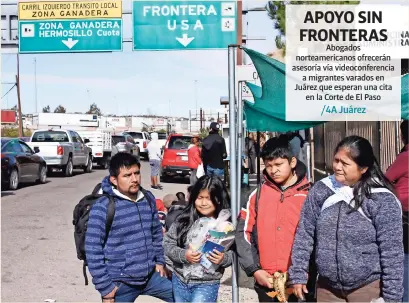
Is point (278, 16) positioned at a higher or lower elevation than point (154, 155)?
higher

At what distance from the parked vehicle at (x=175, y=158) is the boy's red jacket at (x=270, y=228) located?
17.2m

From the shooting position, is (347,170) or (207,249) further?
(207,249)

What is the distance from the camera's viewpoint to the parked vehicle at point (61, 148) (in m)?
22.7

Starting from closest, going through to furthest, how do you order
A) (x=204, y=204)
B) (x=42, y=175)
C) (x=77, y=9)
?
1. (x=204, y=204)
2. (x=77, y=9)
3. (x=42, y=175)

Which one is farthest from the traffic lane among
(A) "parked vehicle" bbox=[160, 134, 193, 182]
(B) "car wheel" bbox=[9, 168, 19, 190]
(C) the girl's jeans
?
(A) "parked vehicle" bbox=[160, 134, 193, 182]

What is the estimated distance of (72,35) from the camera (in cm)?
1555

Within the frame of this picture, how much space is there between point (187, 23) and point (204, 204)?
33.0ft

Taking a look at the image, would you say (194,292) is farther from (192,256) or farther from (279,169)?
(279,169)

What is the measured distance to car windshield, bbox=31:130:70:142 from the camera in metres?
24.1

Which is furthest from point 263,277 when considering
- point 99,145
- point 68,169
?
point 99,145

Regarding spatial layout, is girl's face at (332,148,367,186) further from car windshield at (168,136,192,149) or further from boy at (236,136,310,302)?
car windshield at (168,136,192,149)

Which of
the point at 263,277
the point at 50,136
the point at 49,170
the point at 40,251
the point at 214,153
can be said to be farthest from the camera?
the point at 49,170

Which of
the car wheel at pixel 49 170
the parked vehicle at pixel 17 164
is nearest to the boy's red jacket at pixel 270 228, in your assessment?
the parked vehicle at pixel 17 164

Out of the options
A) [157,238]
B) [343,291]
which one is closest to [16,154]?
[157,238]
